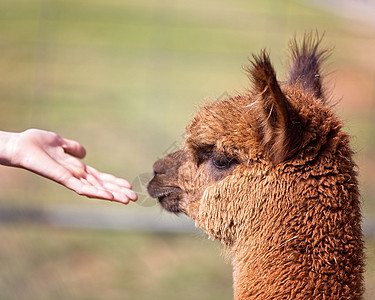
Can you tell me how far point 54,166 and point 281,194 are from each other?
1007mm

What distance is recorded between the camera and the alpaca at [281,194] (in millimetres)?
2490

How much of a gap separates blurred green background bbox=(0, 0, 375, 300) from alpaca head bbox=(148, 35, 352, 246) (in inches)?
13.7

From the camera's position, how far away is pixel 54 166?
2.88m

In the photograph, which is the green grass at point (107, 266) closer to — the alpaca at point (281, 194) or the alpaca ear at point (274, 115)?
the alpaca at point (281, 194)

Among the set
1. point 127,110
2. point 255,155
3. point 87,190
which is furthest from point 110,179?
point 127,110

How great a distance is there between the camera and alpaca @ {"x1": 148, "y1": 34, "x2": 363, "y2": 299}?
249 centimetres

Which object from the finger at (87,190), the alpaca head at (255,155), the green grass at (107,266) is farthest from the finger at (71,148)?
the green grass at (107,266)

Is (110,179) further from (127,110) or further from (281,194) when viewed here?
(127,110)

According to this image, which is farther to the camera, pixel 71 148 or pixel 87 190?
pixel 71 148

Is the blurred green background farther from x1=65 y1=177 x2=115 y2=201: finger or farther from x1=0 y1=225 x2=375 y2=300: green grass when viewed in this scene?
x1=65 y1=177 x2=115 y2=201: finger

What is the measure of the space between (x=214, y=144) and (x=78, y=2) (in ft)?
38.8

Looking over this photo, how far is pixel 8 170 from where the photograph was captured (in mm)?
7863

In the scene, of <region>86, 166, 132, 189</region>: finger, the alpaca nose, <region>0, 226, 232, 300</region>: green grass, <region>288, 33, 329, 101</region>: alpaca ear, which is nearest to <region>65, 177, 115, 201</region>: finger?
<region>86, 166, 132, 189</region>: finger

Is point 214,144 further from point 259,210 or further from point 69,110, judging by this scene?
point 69,110
